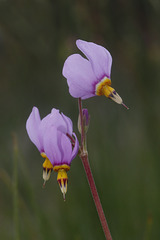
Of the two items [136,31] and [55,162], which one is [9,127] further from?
[55,162]

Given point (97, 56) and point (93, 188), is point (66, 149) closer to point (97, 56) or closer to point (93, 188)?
point (93, 188)

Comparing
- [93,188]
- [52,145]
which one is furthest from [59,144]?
[93,188]

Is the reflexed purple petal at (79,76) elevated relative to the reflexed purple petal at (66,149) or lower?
elevated

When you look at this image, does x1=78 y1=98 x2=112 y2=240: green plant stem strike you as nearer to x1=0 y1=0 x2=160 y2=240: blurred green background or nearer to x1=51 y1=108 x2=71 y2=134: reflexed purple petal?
x1=51 y1=108 x2=71 y2=134: reflexed purple petal

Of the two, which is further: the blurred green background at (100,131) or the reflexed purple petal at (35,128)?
the blurred green background at (100,131)

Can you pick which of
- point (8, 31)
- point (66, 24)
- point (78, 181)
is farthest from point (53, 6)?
point (78, 181)

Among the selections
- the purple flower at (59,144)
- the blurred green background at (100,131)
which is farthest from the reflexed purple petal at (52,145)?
the blurred green background at (100,131)

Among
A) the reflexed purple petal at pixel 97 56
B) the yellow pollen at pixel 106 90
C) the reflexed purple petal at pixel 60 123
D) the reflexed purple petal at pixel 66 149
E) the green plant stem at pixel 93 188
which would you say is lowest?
the green plant stem at pixel 93 188

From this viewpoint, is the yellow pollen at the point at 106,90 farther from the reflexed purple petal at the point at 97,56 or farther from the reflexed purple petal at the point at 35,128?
the reflexed purple petal at the point at 35,128

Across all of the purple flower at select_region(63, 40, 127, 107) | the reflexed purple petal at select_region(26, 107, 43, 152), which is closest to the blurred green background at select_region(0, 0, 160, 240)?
the reflexed purple petal at select_region(26, 107, 43, 152)
